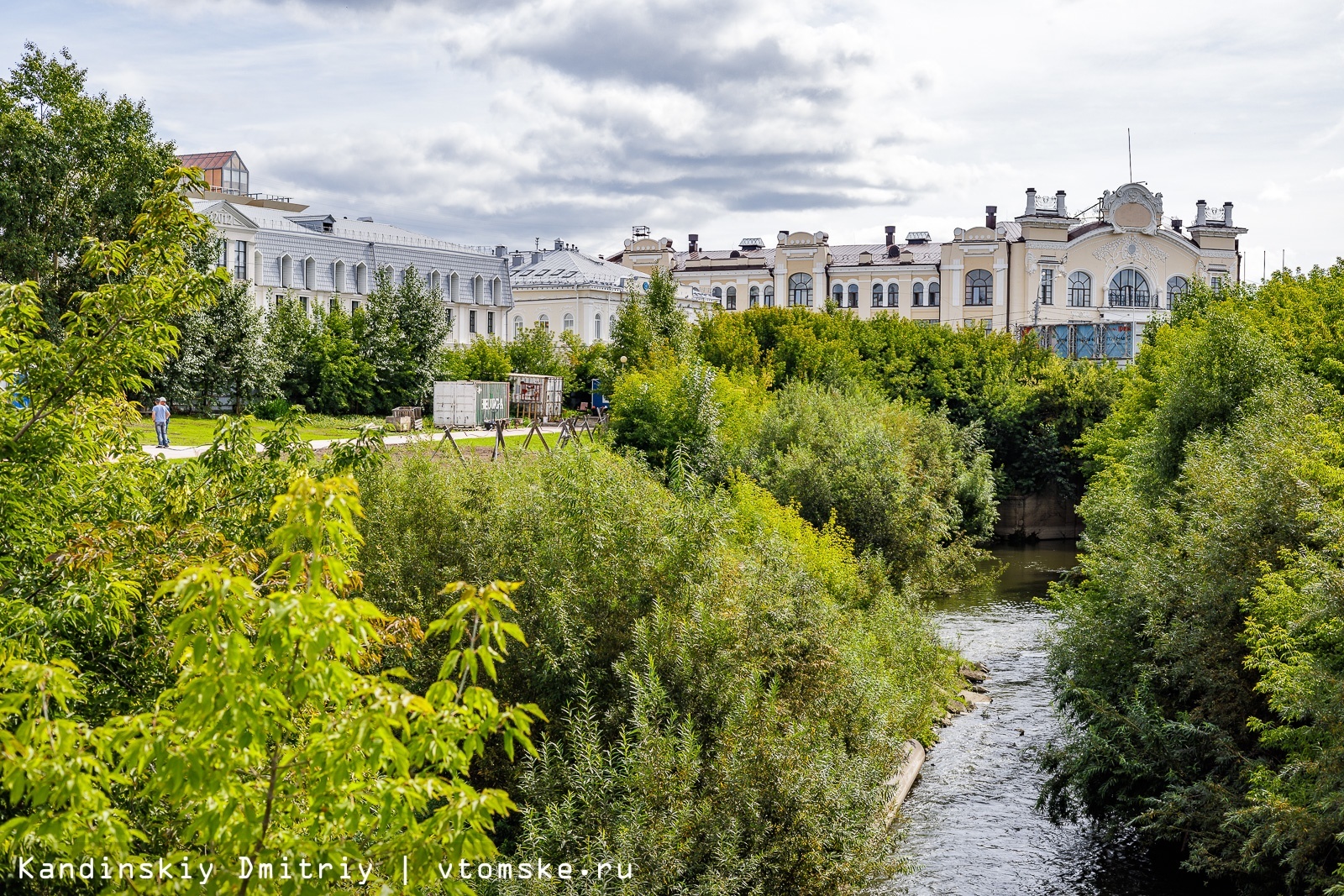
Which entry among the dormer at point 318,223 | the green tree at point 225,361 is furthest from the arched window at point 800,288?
the green tree at point 225,361

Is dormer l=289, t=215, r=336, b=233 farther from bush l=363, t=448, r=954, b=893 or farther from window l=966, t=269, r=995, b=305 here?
bush l=363, t=448, r=954, b=893

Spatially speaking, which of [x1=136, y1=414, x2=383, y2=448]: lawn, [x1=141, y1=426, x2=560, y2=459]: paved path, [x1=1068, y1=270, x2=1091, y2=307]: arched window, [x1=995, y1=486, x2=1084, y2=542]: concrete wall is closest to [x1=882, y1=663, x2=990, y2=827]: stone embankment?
[x1=141, y1=426, x2=560, y2=459]: paved path

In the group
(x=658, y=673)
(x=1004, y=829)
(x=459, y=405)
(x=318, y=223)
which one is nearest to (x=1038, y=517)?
(x=459, y=405)

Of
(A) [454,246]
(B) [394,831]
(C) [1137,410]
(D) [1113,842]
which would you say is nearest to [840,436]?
(C) [1137,410]

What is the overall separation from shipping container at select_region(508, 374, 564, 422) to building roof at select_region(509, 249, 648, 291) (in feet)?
93.3

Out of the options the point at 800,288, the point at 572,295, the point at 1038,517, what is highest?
the point at 800,288

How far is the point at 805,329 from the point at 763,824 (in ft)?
138

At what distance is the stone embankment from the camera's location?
1803cm

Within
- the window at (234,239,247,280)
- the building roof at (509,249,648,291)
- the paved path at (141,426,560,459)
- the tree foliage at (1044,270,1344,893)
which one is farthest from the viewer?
the building roof at (509,249,648,291)

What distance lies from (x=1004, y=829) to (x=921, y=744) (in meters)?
3.76

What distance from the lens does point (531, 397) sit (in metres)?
51.0

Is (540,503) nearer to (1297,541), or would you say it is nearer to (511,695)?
Answer: (511,695)

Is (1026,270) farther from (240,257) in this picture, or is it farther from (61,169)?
(61,169)

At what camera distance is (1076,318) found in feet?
267
